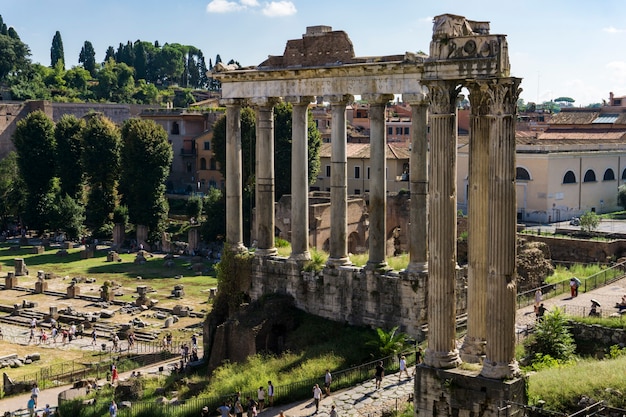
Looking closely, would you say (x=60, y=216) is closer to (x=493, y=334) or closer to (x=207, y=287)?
(x=207, y=287)

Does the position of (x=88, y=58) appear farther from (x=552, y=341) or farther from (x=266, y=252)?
(x=552, y=341)

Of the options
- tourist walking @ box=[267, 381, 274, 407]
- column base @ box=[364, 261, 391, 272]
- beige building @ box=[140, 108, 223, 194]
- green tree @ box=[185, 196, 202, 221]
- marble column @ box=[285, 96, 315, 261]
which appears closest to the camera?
tourist walking @ box=[267, 381, 274, 407]

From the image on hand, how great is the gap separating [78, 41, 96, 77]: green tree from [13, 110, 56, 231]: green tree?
80790mm

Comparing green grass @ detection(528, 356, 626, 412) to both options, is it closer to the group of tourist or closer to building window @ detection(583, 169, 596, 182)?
the group of tourist

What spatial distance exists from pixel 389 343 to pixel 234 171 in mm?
8407

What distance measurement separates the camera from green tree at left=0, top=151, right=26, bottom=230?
220 ft

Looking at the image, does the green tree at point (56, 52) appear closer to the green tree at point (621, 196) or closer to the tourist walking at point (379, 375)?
the green tree at point (621, 196)

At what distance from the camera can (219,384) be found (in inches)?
956

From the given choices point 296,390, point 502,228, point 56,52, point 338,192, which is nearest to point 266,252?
point 338,192

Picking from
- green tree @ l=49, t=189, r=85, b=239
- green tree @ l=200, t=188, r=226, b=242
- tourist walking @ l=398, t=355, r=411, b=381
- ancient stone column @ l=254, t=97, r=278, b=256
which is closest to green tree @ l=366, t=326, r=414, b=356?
tourist walking @ l=398, t=355, r=411, b=381

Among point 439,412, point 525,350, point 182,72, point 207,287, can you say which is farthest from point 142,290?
point 182,72

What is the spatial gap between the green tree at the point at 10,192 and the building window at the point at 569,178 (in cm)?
3869

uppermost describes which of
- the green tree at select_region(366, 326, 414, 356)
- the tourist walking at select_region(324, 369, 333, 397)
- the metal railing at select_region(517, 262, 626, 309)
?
the metal railing at select_region(517, 262, 626, 309)

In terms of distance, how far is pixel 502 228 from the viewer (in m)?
15.1
